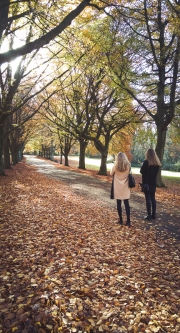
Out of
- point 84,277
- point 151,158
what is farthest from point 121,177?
point 84,277

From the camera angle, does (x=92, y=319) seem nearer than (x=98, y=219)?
Yes

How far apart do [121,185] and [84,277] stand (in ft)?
10.5

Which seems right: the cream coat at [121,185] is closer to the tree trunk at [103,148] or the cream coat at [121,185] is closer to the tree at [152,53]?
the tree at [152,53]

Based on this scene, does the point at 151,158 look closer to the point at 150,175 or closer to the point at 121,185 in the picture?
the point at 150,175

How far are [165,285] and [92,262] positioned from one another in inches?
53.6

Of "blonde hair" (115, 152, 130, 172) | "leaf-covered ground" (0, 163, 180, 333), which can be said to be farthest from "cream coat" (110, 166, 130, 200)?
"leaf-covered ground" (0, 163, 180, 333)

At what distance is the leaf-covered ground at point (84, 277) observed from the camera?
113 inches

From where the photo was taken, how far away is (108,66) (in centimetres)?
1362

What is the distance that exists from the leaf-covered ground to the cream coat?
3.03 ft

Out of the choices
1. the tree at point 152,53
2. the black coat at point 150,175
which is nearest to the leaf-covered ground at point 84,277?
the black coat at point 150,175

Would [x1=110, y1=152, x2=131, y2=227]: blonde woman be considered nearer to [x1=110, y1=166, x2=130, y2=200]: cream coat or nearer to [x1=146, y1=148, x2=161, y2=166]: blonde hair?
[x1=110, y1=166, x2=130, y2=200]: cream coat

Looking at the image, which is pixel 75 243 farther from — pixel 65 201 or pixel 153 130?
pixel 153 130

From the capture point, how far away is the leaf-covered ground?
287 cm

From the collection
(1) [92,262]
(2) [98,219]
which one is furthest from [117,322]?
(2) [98,219]
